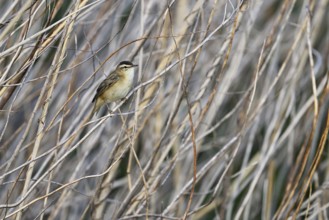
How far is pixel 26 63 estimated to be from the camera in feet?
7.60

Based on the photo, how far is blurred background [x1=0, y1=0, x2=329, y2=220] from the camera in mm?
2500

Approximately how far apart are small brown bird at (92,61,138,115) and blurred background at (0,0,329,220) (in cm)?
7

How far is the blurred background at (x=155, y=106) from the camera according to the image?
98.4 inches

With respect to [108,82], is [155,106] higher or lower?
lower

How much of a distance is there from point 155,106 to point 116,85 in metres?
0.41

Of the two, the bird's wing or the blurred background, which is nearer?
the blurred background

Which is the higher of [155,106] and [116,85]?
[116,85]

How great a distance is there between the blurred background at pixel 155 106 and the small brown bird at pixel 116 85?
70 millimetres

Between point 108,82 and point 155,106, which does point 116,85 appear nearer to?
point 108,82

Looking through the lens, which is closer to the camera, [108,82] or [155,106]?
[155,106]

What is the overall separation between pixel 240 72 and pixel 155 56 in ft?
3.08

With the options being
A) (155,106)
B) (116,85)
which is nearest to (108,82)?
(116,85)

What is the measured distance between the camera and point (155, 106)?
3270 millimetres

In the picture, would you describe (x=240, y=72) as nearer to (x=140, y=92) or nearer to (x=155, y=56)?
(x=155, y=56)
